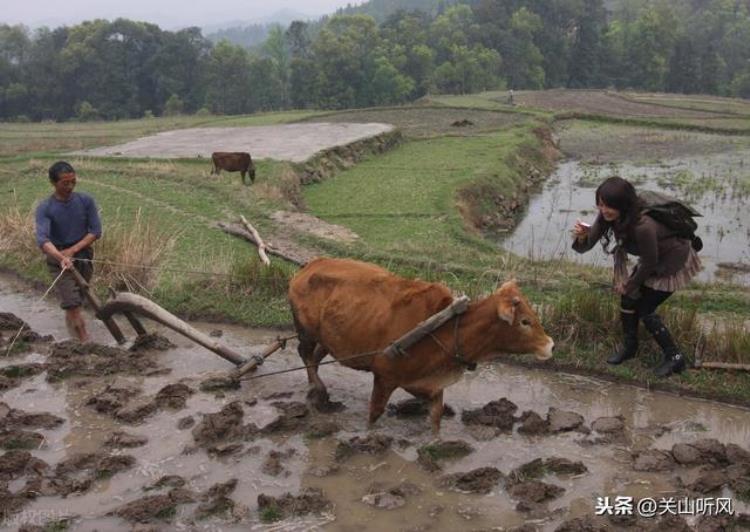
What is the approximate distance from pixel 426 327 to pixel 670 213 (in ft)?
8.77

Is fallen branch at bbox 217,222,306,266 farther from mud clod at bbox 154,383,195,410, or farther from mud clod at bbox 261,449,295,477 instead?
mud clod at bbox 261,449,295,477

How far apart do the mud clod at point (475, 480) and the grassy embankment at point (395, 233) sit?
2.40 meters

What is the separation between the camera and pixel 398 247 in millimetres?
13109

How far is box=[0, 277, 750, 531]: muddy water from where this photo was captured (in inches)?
216

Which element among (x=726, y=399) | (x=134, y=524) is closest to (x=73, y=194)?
(x=134, y=524)

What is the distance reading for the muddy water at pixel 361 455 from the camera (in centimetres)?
548

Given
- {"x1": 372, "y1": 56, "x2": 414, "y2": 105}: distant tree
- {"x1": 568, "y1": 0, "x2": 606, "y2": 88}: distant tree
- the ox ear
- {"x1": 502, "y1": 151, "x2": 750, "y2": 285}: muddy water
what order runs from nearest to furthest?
1. the ox ear
2. {"x1": 502, "y1": 151, "x2": 750, "y2": 285}: muddy water
3. {"x1": 372, "y1": 56, "x2": 414, "y2": 105}: distant tree
4. {"x1": 568, "y1": 0, "x2": 606, "y2": 88}: distant tree

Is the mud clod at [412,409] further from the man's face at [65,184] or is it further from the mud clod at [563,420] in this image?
the man's face at [65,184]

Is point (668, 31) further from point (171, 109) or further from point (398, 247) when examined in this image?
point (398, 247)

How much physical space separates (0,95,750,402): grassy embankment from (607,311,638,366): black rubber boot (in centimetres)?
11

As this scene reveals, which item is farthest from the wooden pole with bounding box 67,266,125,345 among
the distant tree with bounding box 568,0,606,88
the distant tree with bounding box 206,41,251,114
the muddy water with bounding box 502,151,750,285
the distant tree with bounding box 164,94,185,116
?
the distant tree with bounding box 568,0,606,88

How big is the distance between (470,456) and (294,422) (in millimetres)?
1665

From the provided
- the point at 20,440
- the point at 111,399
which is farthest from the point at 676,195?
the point at 20,440

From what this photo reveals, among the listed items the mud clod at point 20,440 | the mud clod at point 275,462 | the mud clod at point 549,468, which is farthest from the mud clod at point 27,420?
the mud clod at point 549,468
